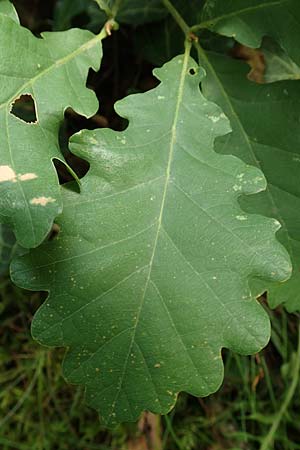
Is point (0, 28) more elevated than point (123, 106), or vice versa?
point (0, 28)

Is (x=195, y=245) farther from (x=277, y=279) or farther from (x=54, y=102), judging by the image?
(x=54, y=102)

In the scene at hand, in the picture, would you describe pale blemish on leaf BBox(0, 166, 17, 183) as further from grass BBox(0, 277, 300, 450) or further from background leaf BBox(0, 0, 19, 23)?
grass BBox(0, 277, 300, 450)

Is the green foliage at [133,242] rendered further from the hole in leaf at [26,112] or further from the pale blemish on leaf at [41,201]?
the hole in leaf at [26,112]

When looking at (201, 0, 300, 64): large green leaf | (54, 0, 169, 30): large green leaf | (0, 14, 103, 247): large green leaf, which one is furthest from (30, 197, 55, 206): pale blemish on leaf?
(54, 0, 169, 30): large green leaf

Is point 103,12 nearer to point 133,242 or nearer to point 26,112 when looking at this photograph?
point 26,112

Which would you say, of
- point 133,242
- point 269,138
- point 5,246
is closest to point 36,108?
point 133,242

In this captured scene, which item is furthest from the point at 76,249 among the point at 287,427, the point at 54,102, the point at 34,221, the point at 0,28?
the point at 287,427
